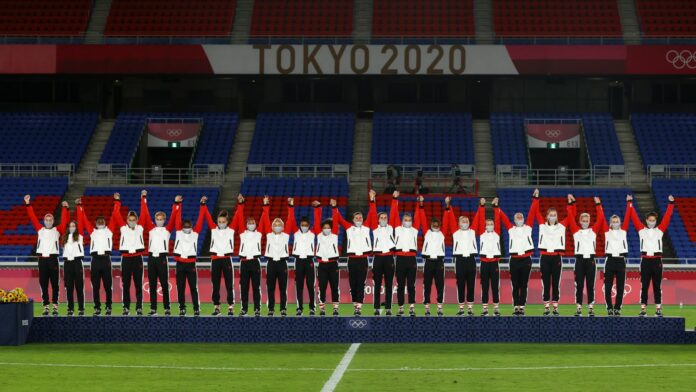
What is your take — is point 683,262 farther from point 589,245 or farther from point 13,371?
point 13,371

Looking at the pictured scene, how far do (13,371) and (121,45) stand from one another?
99.0 ft

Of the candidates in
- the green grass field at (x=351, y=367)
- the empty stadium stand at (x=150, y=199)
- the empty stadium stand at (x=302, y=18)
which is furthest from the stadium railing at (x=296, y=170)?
the green grass field at (x=351, y=367)

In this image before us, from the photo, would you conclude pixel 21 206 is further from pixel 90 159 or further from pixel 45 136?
pixel 45 136

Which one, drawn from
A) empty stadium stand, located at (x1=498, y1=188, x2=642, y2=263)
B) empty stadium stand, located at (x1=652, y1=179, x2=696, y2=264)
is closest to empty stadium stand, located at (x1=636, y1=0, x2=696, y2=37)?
empty stadium stand, located at (x1=652, y1=179, x2=696, y2=264)

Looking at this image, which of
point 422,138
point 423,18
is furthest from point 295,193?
point 423,18

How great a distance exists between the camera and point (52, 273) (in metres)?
23.5

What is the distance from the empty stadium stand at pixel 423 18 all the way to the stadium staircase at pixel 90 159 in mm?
12143

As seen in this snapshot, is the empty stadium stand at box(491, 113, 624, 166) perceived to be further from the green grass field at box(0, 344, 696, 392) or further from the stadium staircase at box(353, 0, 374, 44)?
the green grass field at box(0, 344, 696, 392)

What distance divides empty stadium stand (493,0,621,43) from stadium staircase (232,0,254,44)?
34.9 ft

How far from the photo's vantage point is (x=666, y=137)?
152ft

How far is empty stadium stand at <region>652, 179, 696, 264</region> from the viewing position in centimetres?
3888

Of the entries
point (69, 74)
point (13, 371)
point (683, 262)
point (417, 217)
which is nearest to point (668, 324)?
point (417, 217)

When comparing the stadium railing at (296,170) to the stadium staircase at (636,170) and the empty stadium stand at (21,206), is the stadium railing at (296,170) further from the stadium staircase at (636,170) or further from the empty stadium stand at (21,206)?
the stadium staircase at (636,170)

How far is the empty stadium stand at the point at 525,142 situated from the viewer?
4500 centimetres
